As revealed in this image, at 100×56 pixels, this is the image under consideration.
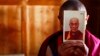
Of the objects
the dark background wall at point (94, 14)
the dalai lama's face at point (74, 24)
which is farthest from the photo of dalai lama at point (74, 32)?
the dark background wall at point (94, 14)

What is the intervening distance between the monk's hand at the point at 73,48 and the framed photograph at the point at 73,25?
2 cm

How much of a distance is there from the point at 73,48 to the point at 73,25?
94 millimetres

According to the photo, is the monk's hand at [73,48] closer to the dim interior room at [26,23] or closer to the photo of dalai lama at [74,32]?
the photo of dalai lama at [74,32]

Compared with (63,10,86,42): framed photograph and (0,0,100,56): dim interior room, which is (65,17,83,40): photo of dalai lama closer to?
(63,10,86,42): framed photograph

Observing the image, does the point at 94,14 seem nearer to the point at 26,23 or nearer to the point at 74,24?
the point at 26,23

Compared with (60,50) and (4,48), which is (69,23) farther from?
(4,48)

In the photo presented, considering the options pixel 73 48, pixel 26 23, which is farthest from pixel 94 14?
pixel 73 48

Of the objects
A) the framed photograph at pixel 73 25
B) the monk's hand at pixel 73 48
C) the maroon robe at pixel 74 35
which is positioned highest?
the framed photograph at pixel 73 25

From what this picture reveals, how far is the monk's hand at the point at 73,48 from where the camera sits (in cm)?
93

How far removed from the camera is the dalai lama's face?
90 cm

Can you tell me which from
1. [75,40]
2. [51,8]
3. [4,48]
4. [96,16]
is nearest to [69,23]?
[75,40]

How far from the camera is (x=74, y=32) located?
0.92 m

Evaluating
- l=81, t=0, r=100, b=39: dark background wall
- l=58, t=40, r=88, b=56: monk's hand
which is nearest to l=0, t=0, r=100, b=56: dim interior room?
l=81, t=0, r=100, b=39: dark background wall

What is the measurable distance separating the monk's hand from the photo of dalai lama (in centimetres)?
2
